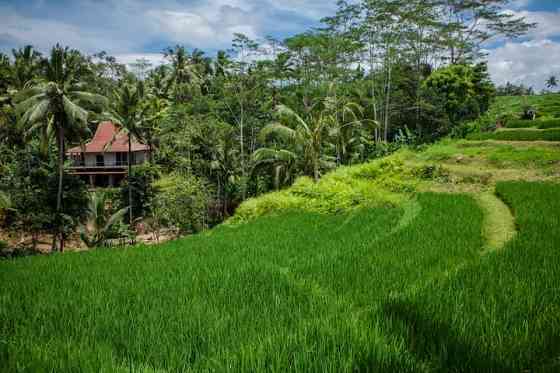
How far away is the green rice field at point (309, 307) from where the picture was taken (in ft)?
7.42

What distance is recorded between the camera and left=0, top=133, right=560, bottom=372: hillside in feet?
7.54

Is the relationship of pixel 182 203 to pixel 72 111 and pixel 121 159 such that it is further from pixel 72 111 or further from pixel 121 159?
pixel 121 159

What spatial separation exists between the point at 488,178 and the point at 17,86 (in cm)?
2495

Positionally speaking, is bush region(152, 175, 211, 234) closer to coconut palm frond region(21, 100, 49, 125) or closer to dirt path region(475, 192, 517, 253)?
coconut palm frond region(21, 100, 49, 125)

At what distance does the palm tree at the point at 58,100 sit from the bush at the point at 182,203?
4485 mm

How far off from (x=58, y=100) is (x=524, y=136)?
17839 millimetres

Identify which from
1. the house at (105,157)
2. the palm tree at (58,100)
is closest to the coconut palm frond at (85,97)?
the palm tree at (58,100)

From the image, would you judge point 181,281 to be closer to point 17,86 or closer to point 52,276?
point 52,276

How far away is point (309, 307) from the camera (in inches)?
131

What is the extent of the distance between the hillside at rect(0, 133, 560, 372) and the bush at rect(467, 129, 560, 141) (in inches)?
214

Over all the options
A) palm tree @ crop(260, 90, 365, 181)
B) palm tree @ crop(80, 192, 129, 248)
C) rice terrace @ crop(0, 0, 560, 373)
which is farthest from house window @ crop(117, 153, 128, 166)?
palm tree @ crop(260, 90, 365, 181)

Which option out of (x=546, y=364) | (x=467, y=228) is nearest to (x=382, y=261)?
(x=467, y=228)

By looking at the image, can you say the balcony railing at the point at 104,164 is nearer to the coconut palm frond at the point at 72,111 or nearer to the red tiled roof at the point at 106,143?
the red tiled roof at the point at 106,143

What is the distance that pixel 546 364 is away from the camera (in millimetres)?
2146
